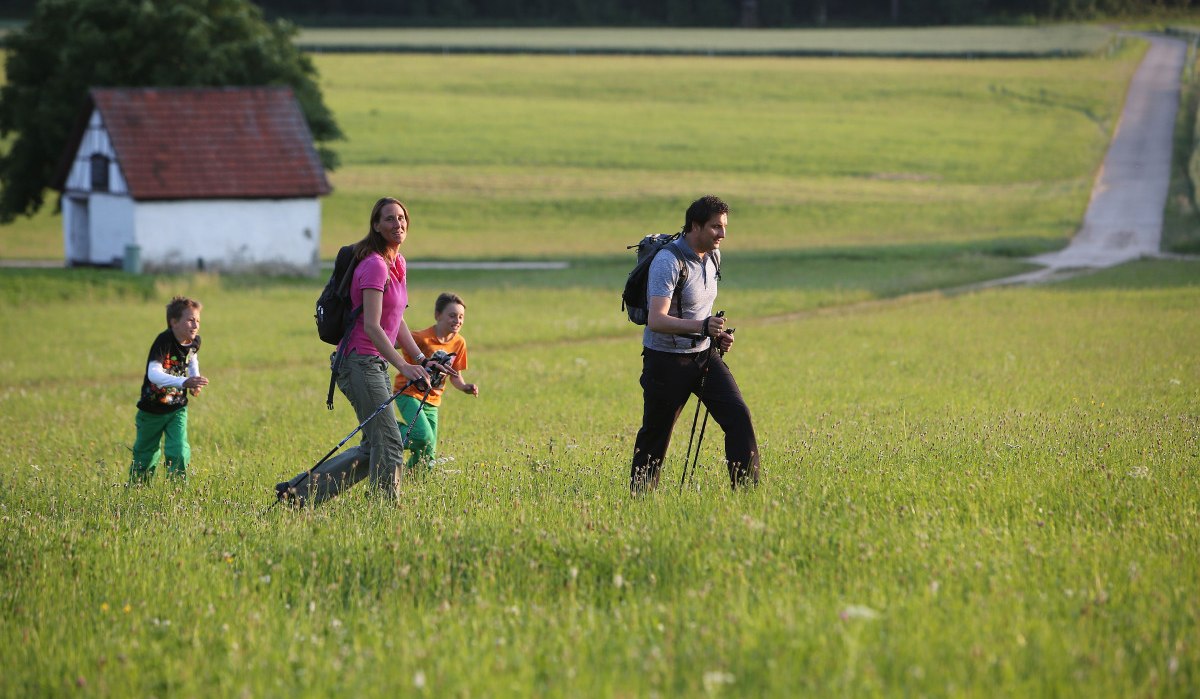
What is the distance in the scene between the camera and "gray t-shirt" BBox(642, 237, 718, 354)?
7980 mm

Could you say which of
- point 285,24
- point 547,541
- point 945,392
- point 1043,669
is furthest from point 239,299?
point 1043,669

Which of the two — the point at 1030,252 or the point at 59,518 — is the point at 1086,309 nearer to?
the point at 1030,252

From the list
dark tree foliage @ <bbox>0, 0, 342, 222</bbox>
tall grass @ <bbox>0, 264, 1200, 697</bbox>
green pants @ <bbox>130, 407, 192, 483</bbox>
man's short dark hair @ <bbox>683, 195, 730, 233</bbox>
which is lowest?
green pants @ <bbox>130, 407, 192, 483</bbox>

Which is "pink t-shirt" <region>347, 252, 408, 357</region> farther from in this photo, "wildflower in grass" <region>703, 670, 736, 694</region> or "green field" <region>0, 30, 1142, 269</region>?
"green field" <region>0, 30, 1142, 269</region>

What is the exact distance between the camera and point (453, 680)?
186 inches

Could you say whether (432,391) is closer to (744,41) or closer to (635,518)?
(635,518)

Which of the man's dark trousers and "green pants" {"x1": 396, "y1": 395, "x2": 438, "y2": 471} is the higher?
the man's dark trousers

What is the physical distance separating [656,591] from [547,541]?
77 centimetres

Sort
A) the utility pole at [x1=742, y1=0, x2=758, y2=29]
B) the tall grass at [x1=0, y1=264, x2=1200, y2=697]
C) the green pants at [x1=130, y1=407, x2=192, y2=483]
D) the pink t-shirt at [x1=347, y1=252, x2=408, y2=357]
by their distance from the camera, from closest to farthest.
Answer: the tall grass at [x1=0, y1=264, x2=1200, y2=697]
the pink t-shirt at [x1=347, y1=252, x2=408, y2=357]
the green pants at [x1=130, y1=407, x2=192, y2=483]
the utility pole at [x1=742, y1=0, x2=758, y2=29]

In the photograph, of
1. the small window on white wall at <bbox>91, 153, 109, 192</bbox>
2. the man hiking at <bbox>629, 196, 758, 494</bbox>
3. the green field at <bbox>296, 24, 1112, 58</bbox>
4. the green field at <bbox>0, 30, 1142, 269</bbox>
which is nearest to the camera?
the man hiking at <bbox>629, 196, 758, 494</bbox>

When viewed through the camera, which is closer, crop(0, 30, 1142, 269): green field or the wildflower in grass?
the wildflower in grass

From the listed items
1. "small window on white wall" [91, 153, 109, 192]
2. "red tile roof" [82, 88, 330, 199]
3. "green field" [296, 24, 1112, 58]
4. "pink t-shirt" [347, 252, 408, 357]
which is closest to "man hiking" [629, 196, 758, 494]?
"pink t-shirt" [347, 252, 408, 357]

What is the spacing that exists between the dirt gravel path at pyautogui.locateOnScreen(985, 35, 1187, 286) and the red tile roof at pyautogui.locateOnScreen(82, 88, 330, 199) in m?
24.1

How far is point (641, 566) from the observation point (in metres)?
6.08
